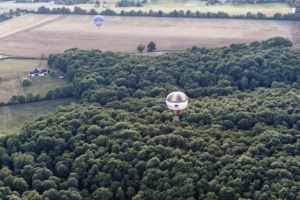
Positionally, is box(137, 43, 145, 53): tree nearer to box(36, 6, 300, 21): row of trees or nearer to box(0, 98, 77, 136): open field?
box(0, 98, 77, 136): open field

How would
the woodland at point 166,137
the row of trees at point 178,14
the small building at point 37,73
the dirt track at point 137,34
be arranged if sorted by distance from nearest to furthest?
the woodland at point 166,137
the small building at point 37,73
the dirt track at point 137,34
the row of trees at point 178,14

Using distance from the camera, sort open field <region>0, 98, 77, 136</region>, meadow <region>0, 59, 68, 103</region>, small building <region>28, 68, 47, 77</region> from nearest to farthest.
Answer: open field <region>0, 98, 77, 136</region> < meadow <region>0, 59, 68, 103</region> < small building <region>28, 68, 47, 77</region>

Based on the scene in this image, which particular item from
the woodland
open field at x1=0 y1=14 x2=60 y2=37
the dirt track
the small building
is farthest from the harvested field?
open field at x1=0 y1=14 x2=60 y2=37

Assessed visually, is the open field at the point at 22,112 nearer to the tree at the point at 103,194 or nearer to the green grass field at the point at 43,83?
the green grass field at the point at 43,83

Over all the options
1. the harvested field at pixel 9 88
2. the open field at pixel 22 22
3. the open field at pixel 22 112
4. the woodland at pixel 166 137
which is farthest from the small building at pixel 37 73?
the open field at pixel 22 22

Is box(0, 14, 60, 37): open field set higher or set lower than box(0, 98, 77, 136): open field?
higher

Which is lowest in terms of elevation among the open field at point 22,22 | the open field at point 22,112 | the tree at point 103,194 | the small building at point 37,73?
A: the tree at point 103,194

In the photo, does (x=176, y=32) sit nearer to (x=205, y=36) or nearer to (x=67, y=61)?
(x=205, y=36)
